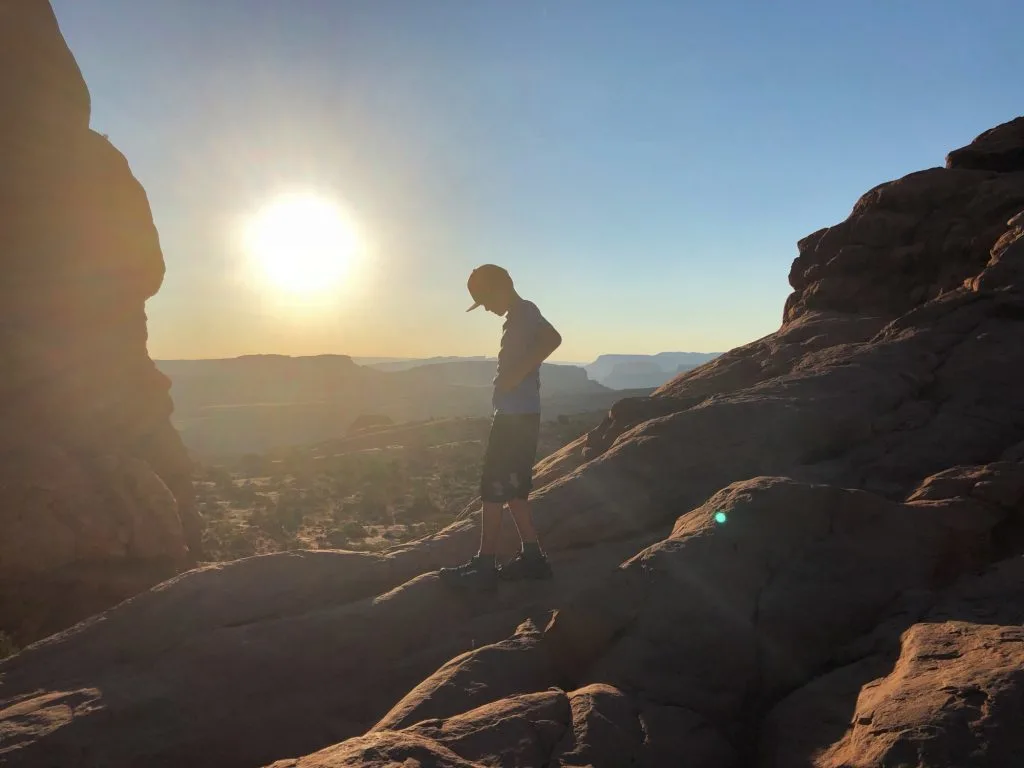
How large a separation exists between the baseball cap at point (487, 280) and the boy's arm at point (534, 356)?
1.63ft

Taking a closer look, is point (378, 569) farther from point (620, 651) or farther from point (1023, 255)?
point (1023, 255)

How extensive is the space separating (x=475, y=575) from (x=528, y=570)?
45 cm

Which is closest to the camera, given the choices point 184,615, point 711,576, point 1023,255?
point 711,576

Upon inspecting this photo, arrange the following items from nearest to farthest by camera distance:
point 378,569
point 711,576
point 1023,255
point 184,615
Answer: point 711,576 → point 184,615 → point 378,569 → point 1023,255

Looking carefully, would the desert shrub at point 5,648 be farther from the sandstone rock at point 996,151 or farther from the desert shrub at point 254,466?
the desert shrub at point 254,466

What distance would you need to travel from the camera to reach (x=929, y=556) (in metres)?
4.51

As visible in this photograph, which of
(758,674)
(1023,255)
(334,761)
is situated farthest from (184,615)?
(1023,255)

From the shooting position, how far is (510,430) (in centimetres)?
542

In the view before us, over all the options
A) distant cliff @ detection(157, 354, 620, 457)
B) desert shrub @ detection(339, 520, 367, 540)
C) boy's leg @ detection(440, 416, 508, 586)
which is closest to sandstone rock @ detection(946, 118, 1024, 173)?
boy's leg @ detection(440, 416, 508, 586)

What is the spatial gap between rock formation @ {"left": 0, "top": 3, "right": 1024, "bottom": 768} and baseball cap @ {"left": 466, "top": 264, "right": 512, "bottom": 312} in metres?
2.42

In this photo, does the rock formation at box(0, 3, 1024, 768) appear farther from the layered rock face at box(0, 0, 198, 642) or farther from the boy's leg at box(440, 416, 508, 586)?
the layered rock face at box(0, 0, 198, 642)

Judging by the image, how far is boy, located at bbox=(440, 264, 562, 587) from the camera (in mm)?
5297

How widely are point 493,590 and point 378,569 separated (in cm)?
140

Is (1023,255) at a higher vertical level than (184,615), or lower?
higher
